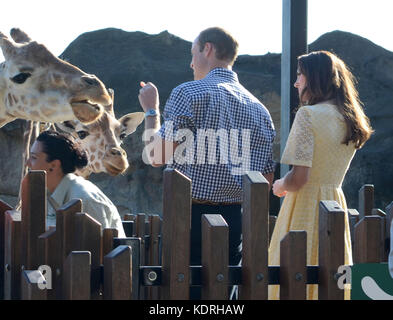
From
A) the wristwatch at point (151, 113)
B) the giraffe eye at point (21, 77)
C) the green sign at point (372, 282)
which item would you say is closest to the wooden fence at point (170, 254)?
the green sign at point (372, 282)

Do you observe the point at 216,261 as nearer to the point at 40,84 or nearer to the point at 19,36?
the point at 40,84

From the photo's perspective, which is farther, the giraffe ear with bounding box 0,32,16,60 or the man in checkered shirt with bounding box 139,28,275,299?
the giraffe ear with bounding box 0,32,16,60

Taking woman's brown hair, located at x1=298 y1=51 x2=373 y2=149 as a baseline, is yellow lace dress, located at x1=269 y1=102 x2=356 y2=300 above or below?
below

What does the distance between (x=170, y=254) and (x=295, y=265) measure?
44 centimetres

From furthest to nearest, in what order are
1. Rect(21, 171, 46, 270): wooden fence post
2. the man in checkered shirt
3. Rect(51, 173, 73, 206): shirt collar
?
Rect(51, 173, 73, 206): shirt collar, the man in checkered shirt, Rect(21, 171, 46, 270): wooden fence post

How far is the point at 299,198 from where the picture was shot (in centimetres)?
331

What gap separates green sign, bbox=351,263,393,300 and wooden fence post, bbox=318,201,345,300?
0.19m

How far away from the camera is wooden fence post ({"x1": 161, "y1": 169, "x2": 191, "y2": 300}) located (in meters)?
2.66

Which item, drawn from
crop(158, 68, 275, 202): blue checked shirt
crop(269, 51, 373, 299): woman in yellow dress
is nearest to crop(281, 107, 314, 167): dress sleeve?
crop(269, 51, 373, 299): woman in yellow dress

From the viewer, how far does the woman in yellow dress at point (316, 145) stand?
324cm

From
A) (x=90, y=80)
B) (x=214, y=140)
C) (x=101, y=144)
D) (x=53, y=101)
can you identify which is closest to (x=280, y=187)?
(x=214, y=140)

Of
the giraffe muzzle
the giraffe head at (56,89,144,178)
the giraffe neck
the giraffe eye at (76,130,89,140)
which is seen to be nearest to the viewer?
the giraffe muzzle

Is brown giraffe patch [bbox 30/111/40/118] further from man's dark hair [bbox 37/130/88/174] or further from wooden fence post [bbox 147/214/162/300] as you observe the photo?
man's dark hair [bbox 37/130/88/174]
